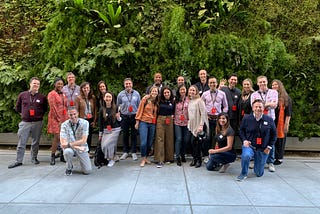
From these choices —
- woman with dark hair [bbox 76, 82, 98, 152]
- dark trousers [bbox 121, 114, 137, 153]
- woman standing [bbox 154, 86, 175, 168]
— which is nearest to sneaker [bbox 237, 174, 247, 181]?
woman standing [bbox 154, 86, 175, 168]

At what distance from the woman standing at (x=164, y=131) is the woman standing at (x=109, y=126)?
0.89 meters

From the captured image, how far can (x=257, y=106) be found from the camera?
544cm

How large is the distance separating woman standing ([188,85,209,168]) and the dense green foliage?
1.54 m

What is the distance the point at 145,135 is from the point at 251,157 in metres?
→ 2.18

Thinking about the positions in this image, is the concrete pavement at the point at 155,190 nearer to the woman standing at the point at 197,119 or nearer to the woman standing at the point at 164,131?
the woman standing at the point at 164,131

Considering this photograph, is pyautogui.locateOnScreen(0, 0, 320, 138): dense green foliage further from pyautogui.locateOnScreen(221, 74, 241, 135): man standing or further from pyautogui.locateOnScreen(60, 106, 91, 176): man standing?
pyautogui.locateOnScreen(60, 106, 91, 176): man standing

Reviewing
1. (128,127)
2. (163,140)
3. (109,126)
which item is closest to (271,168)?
(163,140)

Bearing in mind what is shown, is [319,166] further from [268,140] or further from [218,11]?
[218,11]

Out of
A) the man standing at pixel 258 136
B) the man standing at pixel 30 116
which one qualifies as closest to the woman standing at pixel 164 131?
the man standing at pixel 258 136

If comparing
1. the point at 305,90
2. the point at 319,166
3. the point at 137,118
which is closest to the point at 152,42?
the point at 137,118

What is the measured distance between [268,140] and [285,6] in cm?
464

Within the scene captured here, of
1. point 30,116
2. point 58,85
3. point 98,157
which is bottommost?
point 98,157

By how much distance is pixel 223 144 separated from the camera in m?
5.79

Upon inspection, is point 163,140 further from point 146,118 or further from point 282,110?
point 282,110
